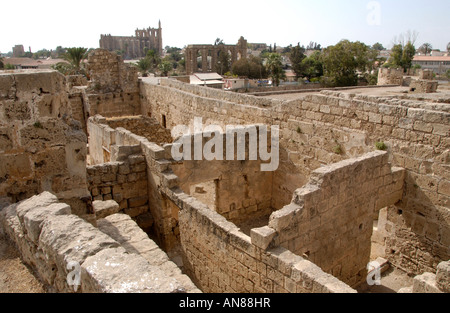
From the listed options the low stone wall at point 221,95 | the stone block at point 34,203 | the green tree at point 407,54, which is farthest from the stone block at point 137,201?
the green tree at point 407,54

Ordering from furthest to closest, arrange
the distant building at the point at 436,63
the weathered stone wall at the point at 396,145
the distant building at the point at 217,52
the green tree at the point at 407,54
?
the distant building at the point at 436,63 → the distant building at the point at 217,52 → the green tree at the point at 407,54 → the weathered stone wall at the point at 396,145

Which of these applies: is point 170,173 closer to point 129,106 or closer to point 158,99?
point 158,99

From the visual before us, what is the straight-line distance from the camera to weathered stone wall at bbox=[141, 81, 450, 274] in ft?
19.5

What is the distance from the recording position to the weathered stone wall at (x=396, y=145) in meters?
5.96

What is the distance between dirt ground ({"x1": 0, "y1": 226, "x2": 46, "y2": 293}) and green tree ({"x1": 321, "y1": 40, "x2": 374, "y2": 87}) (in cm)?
3343

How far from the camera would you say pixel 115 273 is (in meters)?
2.53

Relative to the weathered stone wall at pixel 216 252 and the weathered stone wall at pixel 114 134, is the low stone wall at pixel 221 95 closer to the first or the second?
the weathered stone wall at pixel 114 134

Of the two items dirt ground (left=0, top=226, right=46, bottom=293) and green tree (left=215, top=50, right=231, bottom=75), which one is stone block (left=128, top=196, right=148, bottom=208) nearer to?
dirt ground (left=0, top=226, right=46, bottom=293)

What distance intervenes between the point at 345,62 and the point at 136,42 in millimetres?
105038

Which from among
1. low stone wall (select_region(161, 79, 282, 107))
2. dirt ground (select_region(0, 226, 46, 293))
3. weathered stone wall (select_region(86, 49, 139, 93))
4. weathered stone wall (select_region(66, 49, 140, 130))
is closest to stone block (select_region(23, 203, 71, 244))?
dirt ground (select_region(0, 226, 46, 293))

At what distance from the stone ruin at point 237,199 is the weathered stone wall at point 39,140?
0.01 m

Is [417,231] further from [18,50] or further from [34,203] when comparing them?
[18,50]
